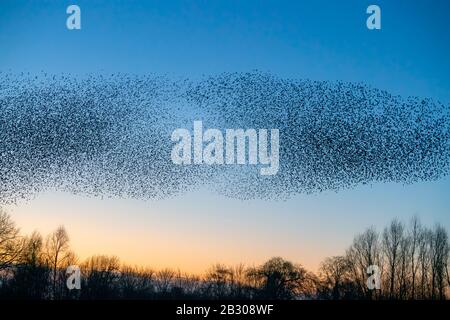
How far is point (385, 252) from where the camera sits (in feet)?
156

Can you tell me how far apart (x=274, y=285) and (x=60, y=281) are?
27.5 metres

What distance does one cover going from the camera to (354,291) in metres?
52.2
